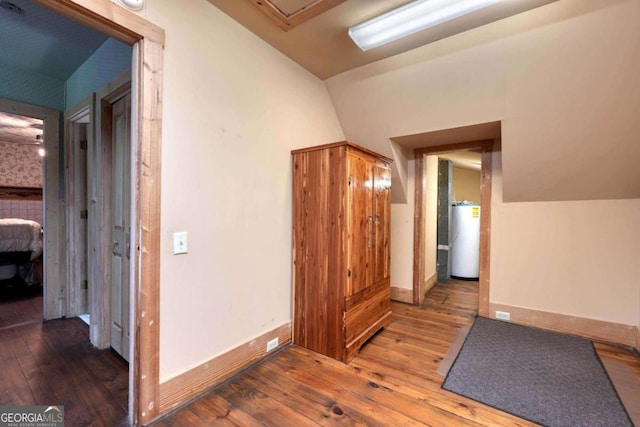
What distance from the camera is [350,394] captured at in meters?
1.77

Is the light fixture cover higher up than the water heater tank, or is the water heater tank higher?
the light fixture cover


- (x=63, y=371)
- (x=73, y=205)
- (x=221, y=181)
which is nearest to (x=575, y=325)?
(x=221, y=181)

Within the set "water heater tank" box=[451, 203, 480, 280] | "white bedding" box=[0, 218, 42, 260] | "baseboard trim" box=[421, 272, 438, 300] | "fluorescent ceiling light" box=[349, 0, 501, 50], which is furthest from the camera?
"water heater tank" box=[451, 203, 480, 280]

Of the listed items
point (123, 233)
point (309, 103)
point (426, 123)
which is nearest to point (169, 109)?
point (123, 233)

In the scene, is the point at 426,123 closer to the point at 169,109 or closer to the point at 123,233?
the point at 169,109

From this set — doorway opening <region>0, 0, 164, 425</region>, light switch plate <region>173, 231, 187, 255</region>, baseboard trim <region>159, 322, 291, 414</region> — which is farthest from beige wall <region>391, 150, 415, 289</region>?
doorway opening <region>0, 0, 164, 425</region>

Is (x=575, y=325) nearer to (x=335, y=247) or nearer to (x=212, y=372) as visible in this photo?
(x=335, y=247)

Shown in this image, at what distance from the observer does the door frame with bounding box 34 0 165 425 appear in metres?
1.47

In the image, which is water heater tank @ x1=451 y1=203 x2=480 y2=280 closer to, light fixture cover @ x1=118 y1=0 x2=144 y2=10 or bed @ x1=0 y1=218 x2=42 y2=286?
light fixture cover @ x1=118 y1=0 x2=144 y2=10

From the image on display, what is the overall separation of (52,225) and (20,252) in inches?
57.2

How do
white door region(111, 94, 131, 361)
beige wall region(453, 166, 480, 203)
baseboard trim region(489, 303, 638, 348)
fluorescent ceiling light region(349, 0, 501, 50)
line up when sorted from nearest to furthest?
fluorescent ceiling light region(349, 0, 501, 50) < white door region(111, 94, 131, 361) < baseboard trim region(489, 303, 638, 348) < beige wall region(453, 166, 480, 203)

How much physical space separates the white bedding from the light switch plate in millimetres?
3754

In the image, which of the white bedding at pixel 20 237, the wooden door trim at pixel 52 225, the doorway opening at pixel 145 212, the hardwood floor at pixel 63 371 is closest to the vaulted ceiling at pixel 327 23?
the doorway opening at pixel 145 212
